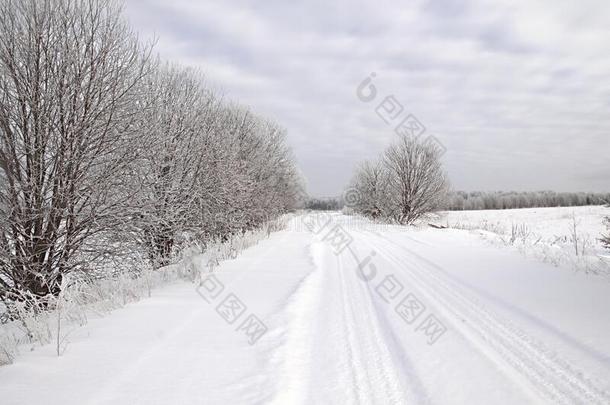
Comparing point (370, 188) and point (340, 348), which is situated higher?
point (370, 188)

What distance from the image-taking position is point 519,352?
362cm

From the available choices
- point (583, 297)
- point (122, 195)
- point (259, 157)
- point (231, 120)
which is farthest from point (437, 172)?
point (122, 195)

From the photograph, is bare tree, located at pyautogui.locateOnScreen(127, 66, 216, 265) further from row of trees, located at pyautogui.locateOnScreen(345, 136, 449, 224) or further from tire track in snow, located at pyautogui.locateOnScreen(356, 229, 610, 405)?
row of trees, located at pyautogui.locateOnScreen(345, 136, 449, 224)

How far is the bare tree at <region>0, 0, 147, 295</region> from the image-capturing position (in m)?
5.46

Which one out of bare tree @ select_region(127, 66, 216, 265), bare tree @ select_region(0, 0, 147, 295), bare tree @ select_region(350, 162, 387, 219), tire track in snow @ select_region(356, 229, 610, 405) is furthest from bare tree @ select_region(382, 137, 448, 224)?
bare tree @ select_region(0, 0, 147, 295)

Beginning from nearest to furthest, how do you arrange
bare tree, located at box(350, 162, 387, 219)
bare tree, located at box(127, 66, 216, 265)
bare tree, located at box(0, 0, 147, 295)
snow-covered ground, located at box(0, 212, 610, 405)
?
snow-covered ground, located at box(0, 212, 610, 405) → bare tree, located at box(0, 0, 147, 295) → bare tree, located at box(127, 66, 216, 265) → bare tree, located at box(350, 162, 387, 219)

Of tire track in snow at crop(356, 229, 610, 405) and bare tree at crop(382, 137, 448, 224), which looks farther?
bare tree at crop(382, 137, 448, 224)

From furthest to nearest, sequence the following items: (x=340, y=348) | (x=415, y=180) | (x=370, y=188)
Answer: (x=370, y=188), (x=415, y=180), (x=340, y=348)

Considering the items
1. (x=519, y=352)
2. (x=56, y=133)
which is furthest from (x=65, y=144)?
(x=519, y=352)

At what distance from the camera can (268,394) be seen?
2.75m

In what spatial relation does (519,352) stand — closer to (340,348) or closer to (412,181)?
(340,348)

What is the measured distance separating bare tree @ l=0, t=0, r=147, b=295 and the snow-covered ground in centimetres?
208

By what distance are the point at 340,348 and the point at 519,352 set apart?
6.49ft

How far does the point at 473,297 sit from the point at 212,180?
10.2 m
